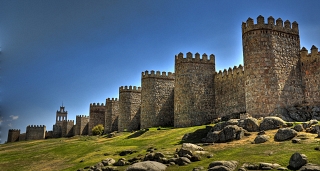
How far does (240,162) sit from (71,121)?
302 ft

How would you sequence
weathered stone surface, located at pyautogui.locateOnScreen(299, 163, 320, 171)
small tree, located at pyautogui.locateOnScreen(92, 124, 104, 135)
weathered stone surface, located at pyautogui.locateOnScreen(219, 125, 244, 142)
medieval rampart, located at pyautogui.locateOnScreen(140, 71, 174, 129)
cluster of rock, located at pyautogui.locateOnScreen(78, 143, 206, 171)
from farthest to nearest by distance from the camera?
small tree, located at pyautogui.locateOnScreen(92, 124, 104, 135)
medieval rampart, located at pyautogui.locateOnScreen(140, 71, 174, 129)
weathered stone surface, located at pyautogui.locateOnScreen(219, 125, 244, 142)
cluster of rock, located at pyautogui.locateOnScreen(78, 143, 206, 171)
weathered stone surface, located at pyautogui.locateOnScreen(299, 163, 320, 171)

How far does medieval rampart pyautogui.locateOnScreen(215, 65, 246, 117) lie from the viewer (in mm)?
44734

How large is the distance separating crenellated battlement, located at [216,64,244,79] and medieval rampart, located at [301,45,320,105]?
9.79 meters

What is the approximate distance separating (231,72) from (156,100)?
16856 mm

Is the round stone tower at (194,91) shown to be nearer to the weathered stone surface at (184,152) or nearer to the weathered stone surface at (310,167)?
the weathered stone surface at (184,152)

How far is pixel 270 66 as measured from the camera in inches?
1364

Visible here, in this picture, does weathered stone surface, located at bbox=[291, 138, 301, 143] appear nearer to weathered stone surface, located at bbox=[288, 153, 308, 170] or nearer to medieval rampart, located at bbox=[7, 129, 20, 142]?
weathered stone surface, located at bbox=[288, 153, 308, 170]

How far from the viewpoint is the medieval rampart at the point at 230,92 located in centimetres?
4473

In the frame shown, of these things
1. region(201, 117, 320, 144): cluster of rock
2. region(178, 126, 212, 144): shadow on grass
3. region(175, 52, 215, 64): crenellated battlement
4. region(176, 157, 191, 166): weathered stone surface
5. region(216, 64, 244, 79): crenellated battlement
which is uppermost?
region(175, 52, 215, 64): crenellated battlement

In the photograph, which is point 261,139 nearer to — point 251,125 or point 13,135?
point 251,125

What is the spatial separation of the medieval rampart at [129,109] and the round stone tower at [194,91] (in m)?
19.1

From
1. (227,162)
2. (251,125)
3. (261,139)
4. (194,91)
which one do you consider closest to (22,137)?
(194,91)

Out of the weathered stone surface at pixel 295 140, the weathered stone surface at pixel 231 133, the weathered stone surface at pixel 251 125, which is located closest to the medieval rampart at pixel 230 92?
the weathered stone surface at pixel 251 125

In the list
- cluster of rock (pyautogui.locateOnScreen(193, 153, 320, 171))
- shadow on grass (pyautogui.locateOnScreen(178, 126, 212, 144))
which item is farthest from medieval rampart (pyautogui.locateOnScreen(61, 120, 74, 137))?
cluster of rock (pyautogui.locateOnScreen(193, 153, 320, 171))
